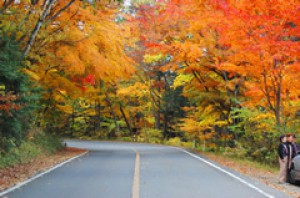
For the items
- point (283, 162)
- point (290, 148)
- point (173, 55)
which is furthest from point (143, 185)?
point (173, 55)

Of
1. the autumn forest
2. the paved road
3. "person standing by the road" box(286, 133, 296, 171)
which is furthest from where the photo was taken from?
the autumn forest

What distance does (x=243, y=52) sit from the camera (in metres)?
17.2

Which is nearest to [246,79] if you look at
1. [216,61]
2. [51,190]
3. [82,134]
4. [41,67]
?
[216,61]

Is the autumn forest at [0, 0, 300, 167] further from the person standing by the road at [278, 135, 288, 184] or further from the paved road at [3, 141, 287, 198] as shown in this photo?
the person standing by the road at [278, 135, 288, 184]

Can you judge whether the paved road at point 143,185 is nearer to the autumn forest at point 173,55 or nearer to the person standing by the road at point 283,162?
the person standing by the road at point 283,162

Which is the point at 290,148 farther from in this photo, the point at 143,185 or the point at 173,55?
the point at 173,55

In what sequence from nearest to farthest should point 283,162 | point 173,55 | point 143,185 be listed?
point 143,185 < point 283,162 < point 173,55

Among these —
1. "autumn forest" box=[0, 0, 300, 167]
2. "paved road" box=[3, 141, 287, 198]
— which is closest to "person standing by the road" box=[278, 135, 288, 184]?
"paved road" box=[3, 141, 287, 198]

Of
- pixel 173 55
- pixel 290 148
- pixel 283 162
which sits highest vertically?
pixel 173 55

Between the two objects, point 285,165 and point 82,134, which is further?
point 82,134

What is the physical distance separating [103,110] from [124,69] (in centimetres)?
3281

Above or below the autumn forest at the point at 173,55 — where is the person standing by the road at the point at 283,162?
below

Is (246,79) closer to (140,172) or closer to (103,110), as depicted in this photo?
(140,172)

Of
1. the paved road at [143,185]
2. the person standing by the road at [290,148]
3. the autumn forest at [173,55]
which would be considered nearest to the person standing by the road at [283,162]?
the person standing by the road at [290,148]
